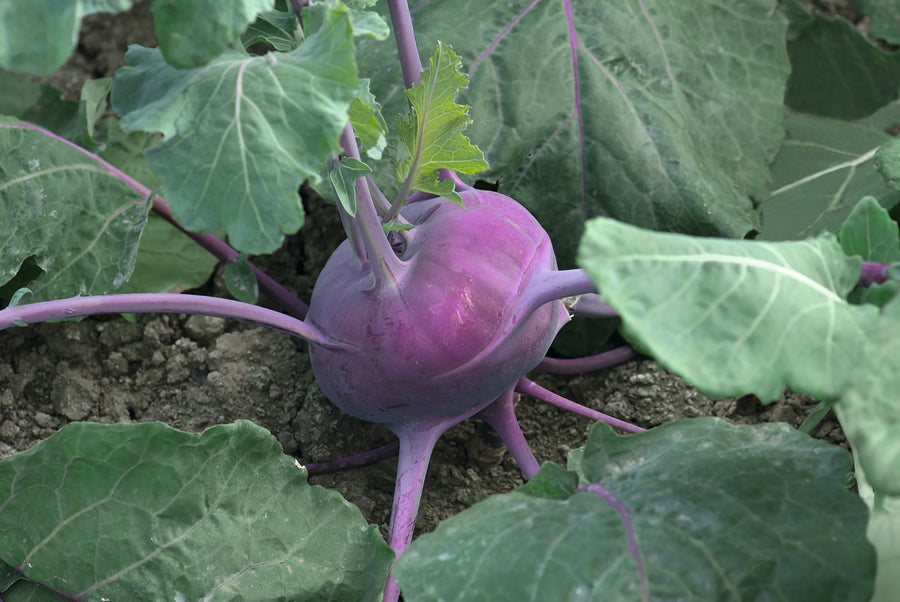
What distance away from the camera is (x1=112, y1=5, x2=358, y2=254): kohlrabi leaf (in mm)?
731

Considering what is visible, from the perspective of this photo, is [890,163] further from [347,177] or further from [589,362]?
[347,177]

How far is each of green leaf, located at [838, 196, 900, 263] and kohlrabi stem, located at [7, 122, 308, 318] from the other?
2.39ft

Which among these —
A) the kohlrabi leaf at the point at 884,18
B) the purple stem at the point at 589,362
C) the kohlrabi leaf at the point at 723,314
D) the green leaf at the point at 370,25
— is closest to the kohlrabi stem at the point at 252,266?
the purple stem at the point at 589,362

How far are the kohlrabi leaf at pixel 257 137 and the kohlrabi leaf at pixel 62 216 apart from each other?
414 mm

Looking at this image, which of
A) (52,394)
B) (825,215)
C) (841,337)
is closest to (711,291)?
(841,337)

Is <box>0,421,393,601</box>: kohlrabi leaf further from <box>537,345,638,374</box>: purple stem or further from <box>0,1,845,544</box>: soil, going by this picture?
<box>537,345,638,374</box>: purple stem

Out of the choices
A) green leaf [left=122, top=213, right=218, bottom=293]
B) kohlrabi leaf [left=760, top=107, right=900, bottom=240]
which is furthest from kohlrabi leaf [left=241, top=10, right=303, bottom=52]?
kohlrabi leaf [left=760, top=107, right=900, bottom=240]

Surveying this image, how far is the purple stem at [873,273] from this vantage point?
2.41 ft

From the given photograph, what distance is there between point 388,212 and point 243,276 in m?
0.25

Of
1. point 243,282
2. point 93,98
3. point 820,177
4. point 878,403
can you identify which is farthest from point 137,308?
point 820,177

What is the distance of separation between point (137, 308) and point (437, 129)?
Result: 0.38m

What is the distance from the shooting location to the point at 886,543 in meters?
0.79

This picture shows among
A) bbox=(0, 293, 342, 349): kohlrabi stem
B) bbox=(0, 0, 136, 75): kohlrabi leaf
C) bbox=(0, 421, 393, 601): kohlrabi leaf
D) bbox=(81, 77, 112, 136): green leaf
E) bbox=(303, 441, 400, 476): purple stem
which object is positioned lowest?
bbox=(303, 441, 400, 476): purple stem

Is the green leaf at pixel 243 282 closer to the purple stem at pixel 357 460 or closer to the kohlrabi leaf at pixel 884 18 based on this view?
the purple stem at pixel 357 460
